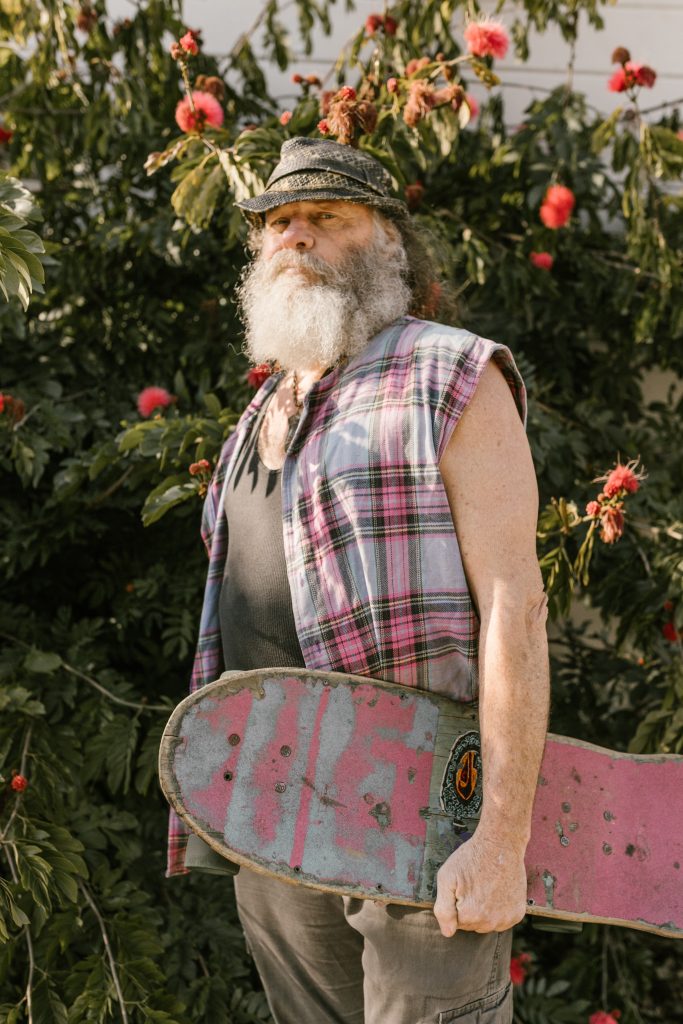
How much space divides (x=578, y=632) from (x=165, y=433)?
4.54 ft

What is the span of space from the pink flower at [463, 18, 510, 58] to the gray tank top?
112cm

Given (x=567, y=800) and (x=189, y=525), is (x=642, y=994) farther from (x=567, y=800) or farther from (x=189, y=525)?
(x=189, y=525)

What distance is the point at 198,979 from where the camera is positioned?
2264 millimetres

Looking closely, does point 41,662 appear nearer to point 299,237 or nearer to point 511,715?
point 299,237

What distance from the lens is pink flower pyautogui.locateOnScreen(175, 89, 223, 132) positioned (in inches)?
87.8

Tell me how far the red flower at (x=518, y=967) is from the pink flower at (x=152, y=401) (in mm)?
1627

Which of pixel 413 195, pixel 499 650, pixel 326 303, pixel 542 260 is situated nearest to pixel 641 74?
pixel 542 260

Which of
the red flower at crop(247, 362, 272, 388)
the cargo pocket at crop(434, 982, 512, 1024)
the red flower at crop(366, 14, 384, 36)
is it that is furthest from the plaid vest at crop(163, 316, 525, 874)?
the red flower at crop(366, 14, 384, 36)

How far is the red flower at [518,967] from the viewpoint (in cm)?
251

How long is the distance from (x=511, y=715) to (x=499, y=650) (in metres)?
0.09

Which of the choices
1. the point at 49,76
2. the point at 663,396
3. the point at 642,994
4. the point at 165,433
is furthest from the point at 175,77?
the point at 642,994

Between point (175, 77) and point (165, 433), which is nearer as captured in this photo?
point (165, 433)

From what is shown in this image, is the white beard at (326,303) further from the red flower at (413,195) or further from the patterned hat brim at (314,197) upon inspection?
the red flower at (413,195)

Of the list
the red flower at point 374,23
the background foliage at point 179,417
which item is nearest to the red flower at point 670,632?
the background foliage at point 179,417
